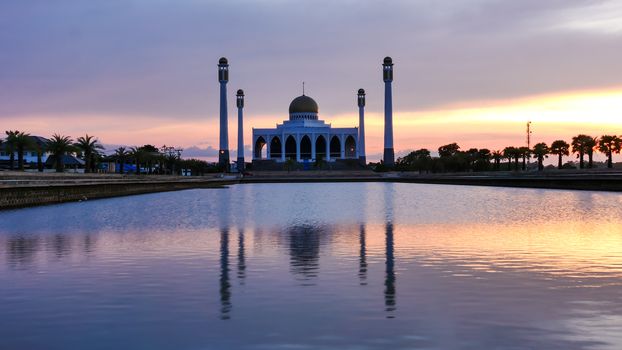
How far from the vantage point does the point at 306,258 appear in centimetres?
1655

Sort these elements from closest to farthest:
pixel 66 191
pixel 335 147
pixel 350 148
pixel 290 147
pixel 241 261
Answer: pixel 241 261 → pixel 66 191 → pixel 335 147 → pixel 290 147 → pixel 350 148

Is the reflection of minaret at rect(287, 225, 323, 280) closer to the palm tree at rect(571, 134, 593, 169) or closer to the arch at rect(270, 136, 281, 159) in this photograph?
the palm tree at rect(571, 134, 593, 169)

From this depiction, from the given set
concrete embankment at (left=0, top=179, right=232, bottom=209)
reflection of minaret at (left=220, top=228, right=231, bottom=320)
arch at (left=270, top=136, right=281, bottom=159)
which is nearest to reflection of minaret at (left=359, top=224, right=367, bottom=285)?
reflection of minaret at (left=220, top=228, right=231, bottom=320)

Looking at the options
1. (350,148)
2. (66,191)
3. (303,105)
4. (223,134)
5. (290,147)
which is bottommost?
(66,191)

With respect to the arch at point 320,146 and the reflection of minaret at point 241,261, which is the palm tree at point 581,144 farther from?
the reflection of minaret at point 241,261

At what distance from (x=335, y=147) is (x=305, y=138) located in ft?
25.0

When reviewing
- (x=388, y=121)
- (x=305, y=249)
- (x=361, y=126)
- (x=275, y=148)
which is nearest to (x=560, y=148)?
(x=388, y=121)

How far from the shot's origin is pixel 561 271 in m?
14.2

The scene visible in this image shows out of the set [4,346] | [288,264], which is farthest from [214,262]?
[4,346]

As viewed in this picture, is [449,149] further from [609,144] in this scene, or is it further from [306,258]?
[306,258]

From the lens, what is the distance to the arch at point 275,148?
16975cm

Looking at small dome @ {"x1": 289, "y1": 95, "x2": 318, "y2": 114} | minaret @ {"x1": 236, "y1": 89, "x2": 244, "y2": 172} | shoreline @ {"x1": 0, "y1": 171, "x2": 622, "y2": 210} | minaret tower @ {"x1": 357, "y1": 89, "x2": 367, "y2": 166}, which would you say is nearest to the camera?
shoreline @ {"x1": 0, "y1": 171, "x2": 622, "y2": 210}

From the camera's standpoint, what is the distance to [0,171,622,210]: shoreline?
139 feet

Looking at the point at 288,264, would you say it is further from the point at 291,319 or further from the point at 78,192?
the point at 78,192
